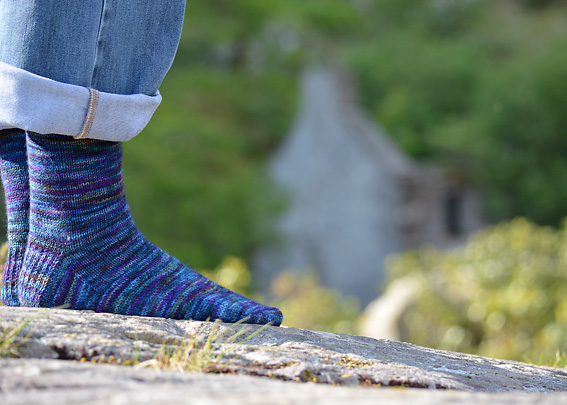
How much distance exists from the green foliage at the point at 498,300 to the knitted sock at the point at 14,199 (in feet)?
9.84

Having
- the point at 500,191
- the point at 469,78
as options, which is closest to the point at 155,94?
the point at 500,191

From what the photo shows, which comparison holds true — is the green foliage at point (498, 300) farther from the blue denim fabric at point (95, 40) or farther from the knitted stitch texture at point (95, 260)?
the blue denim fabric at point (95, 40)

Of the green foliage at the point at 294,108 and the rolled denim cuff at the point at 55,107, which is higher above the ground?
the green foliage at the point at 294,108

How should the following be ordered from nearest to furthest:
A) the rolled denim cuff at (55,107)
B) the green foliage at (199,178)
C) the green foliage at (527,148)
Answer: the rolled denim cuff at (55,107)
the green foliage at (199,178)
the green foliage at (527,148)

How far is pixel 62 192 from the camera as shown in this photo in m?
1.17

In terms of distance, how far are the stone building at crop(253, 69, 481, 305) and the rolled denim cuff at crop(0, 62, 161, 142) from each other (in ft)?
32.1

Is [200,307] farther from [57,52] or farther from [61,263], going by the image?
[57,52]

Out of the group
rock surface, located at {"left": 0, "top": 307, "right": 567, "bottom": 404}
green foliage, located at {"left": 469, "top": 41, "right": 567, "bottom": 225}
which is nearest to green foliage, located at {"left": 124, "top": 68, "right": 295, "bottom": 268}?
green foliage, located at {"left": 469, "top": 41, "right": 567, "bottom": 225}

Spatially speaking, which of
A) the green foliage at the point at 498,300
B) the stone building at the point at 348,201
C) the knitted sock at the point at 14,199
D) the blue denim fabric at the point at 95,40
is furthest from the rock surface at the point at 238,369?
the stone building at the point at 348,201

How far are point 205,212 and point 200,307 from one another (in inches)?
356

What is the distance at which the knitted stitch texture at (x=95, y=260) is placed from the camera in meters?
1.18

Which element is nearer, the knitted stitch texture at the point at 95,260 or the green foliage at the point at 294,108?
the knitted stitch texture at the point at 95,260

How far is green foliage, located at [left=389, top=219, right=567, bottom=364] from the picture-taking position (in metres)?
4.33

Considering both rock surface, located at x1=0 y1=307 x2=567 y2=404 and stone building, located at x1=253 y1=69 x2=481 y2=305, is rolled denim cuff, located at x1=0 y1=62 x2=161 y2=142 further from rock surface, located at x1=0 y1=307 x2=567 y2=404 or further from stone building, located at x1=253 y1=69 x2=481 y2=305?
stone building, located at x1=253 y1=69 x2=481 y2=305
